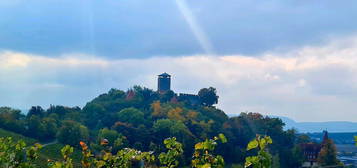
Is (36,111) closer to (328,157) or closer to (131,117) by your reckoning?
Result: (131,117)

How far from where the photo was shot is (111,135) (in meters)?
55.0

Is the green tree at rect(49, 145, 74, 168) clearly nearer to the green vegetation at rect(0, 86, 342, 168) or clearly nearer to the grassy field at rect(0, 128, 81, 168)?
the green vegetation at rect(0, 86, 342, 168)

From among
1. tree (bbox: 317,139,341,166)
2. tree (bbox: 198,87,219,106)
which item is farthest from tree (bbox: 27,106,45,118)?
tree (bbox: 317,139,341,166)

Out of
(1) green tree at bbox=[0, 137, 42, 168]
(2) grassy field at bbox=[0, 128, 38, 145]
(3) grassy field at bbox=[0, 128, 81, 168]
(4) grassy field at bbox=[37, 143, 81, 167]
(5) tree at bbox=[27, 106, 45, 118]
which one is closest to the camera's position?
(1) green tree at bbox=[0, 137, 42, 168]

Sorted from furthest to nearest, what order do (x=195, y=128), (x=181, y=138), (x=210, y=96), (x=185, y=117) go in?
(x=210, y=96) → (x=185, y=117) → (x=195, y=128) → (x=181, y=138)

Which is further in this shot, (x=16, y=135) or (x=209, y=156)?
(x=16, y=135)

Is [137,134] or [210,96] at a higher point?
[210,96]

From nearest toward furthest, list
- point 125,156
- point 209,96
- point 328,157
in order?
point 125,156
point 328,157
point 209,96

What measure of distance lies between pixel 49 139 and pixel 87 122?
42.1 ft

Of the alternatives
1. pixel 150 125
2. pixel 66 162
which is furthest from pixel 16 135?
pixel 66 162

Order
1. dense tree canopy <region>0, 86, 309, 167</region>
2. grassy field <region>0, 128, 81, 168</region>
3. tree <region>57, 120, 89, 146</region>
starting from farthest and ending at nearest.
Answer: dense tree canopy <region>0, 86, 309, 167</region>
tree <region>57, 120, 89, 146</region>
grassy field <region>0, 128, 81, 168</region>

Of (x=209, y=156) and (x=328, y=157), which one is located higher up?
(x=209, y=156)

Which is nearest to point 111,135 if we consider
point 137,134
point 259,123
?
point 137,134

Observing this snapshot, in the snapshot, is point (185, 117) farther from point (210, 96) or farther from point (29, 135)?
point (29, 135)
